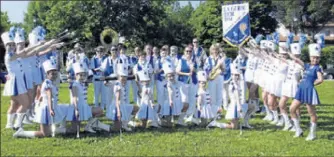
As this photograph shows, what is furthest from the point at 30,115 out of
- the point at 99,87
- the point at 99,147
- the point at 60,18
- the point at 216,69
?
the point at 60,18

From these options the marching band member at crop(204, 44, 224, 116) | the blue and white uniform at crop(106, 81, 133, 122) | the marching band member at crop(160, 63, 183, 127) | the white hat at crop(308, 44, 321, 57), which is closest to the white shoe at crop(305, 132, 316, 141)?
the white hat at crop(308, 44, 321, 57)

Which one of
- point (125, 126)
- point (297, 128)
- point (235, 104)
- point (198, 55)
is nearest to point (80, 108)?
point (125, 126)

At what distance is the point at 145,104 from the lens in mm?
10094

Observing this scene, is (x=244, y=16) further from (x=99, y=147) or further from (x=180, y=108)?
(x=99, y=147)

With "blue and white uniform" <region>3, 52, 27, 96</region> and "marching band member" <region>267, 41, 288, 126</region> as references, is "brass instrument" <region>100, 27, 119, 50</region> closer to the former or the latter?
"blue and white uniform" <region>3, 52, 27, 96</region>

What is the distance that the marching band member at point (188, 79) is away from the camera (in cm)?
1169

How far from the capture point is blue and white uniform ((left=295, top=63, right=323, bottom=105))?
344 inches

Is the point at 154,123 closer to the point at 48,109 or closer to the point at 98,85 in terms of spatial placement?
the point at 48,109

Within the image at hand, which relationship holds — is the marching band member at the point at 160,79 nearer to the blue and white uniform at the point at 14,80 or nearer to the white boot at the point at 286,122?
the white boot at the point at 286,122

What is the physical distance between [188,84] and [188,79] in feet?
0.45

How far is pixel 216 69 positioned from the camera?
1220cm

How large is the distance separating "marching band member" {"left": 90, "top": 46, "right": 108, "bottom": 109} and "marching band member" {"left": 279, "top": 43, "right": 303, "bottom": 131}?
5.06 m

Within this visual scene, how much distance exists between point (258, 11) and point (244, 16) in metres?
33.2

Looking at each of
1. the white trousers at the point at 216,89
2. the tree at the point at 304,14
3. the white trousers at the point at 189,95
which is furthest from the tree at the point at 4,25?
the tree at the point at 304,14
